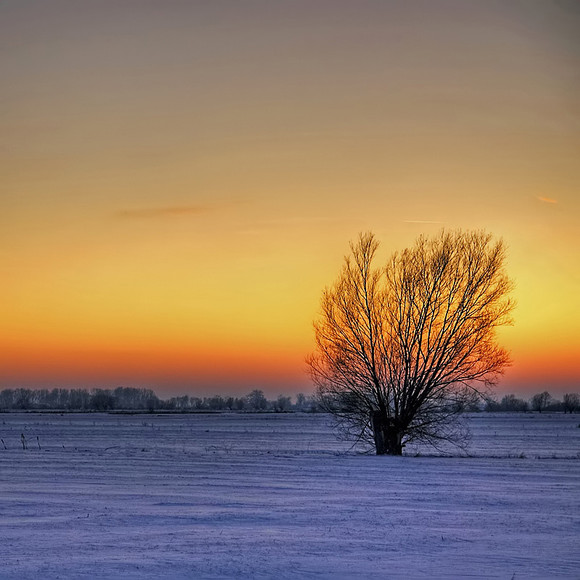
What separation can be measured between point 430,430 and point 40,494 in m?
18.6

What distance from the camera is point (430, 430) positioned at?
33.4 meters

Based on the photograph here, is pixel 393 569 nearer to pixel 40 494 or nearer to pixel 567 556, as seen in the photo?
pixel 567 556

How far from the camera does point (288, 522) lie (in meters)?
14.8

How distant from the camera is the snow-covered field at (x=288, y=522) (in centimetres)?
1105

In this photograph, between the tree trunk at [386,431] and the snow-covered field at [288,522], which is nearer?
the snow-covered field at [288,522]

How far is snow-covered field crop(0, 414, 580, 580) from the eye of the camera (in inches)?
435

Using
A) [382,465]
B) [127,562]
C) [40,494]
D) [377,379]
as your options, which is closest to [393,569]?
[127,562]

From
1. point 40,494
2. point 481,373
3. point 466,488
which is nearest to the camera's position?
point 40,494

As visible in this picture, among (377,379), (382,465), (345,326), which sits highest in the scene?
(345,326)

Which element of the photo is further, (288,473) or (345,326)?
(345,326)

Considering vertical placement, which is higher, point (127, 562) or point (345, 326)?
point (345, 326)

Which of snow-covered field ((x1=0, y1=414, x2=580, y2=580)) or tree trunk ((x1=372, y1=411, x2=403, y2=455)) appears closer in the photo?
snow-covered field ((x1=0, y1=414, x2=580, y2=580))

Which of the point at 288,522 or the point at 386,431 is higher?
the point at 386,431

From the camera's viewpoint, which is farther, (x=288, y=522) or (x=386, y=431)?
(x=386, y=431)
